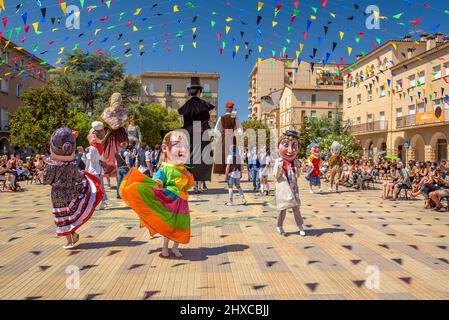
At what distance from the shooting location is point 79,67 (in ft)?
124

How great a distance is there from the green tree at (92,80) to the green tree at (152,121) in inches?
94.9

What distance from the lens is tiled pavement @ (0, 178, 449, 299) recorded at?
387cm

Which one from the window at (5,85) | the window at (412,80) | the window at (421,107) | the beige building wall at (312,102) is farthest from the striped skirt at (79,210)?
the beige building wall at (312,102)

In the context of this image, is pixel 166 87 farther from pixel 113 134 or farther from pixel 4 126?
pixel 113 134

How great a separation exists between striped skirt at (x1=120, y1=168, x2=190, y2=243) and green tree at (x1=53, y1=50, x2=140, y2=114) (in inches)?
1297

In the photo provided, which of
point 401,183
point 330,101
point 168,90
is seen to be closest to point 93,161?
point 401,183

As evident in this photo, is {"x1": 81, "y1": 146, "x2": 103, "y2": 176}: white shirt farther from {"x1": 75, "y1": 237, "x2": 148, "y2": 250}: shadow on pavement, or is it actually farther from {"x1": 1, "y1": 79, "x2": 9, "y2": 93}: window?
{"x1": 1, "y1": 79, "x2": 9, "y2": 93}: window

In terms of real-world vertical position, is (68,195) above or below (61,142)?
below

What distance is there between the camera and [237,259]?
5.01 metres

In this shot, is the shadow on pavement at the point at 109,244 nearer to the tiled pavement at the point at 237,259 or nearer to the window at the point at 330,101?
the tiled pavement at the point at 237,259

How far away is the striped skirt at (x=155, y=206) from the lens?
4.77m

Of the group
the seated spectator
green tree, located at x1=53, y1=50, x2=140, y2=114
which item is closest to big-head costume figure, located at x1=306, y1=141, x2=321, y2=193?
the seated spectator

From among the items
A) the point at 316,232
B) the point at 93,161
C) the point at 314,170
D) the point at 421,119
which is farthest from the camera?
the point at 421,119

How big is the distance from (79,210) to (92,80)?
34213mm
